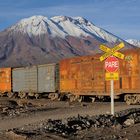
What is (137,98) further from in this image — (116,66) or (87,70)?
(116,66)

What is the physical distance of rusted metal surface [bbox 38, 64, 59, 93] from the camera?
3906cm

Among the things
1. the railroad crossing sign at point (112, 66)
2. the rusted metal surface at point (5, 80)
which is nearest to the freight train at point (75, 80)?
the rusted metal surface at point (5, 80)

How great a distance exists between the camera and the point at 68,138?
12.9 metres

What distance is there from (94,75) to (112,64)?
14.5 metres

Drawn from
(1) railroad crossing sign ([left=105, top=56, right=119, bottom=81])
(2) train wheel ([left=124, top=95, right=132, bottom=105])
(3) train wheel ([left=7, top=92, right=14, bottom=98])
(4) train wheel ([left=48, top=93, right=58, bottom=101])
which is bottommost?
(2) train wheel ([left=124, top=95, right=132, bottom=105])

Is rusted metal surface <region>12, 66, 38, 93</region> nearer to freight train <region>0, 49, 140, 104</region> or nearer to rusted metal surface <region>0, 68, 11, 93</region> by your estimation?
freight train <region>0, 49, 140, 104</region>

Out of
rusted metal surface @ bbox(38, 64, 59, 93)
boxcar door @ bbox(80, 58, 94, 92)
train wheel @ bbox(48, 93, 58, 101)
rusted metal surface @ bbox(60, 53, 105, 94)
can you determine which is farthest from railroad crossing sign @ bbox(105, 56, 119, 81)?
rusted metal surface @ bbox(38, 64, 59, 93)

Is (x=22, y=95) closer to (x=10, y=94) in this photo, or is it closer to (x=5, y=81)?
(x=10, y=94)

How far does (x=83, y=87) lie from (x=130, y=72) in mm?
6185

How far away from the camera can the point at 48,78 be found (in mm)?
39812

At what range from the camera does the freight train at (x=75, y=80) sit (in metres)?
28.9

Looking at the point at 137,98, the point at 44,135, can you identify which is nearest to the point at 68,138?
the point at 44,135

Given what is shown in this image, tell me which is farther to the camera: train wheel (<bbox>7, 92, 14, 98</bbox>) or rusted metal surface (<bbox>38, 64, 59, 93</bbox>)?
train wheel (<bbox>7, 92, 14, 98</bbox>)

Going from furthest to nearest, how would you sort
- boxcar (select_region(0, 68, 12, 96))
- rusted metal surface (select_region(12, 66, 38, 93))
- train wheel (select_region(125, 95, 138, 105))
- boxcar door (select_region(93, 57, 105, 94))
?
boxcar (select_region(0, 68, 12, 96))
rusted metal surface (select_region(12, 66, 38, 93))
boxcar door (select_region(93, 57, 105, 94))
train wheel (select_region(125, 95, 138, 105))
